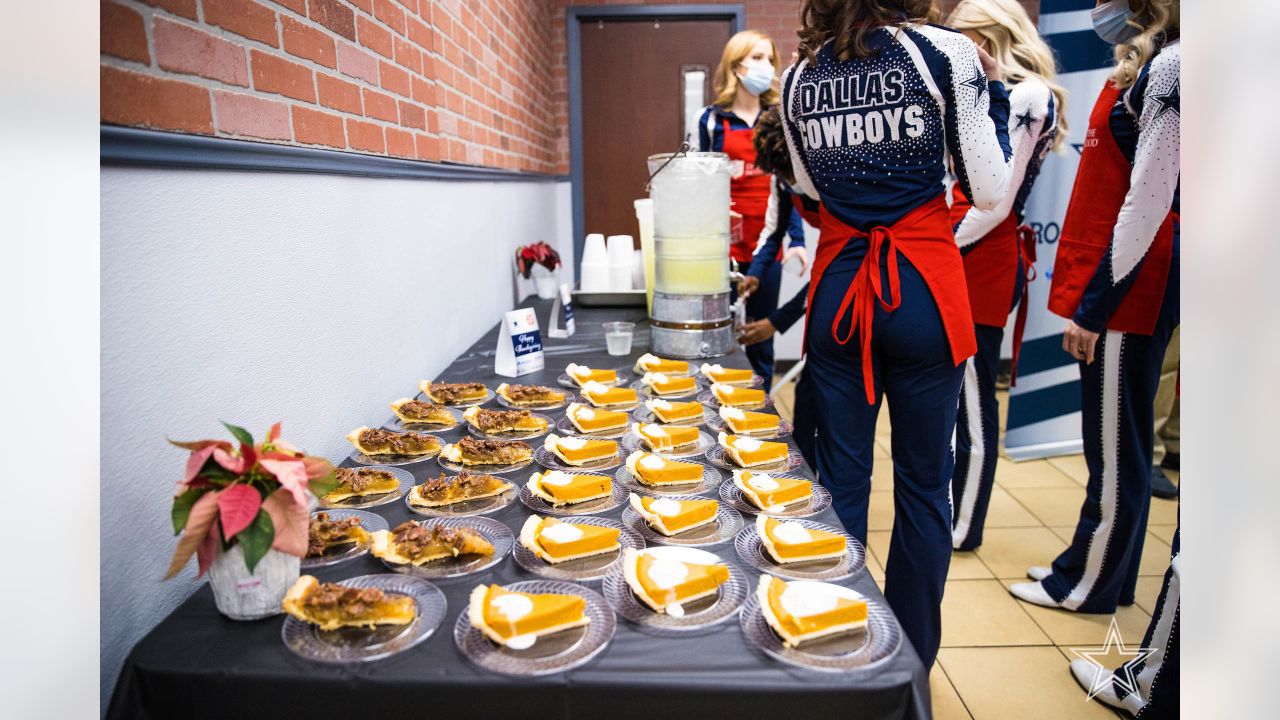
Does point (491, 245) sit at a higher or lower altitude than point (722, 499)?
higher

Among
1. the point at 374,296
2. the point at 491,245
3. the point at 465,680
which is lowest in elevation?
the point at 465,680

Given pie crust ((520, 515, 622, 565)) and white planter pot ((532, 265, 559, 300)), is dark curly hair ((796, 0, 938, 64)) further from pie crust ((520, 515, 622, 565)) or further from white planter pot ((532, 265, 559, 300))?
white planter pot ((532, 265, 559, 300))

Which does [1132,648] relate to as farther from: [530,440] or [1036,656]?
[530,440]

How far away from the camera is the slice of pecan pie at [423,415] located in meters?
1.58

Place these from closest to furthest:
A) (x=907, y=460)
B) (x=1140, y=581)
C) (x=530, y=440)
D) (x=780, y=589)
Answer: (x=780, y=589)
(x=530, y=440)
(x=907, y=460)
(x=1140, y=581)

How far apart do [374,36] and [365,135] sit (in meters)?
0.25

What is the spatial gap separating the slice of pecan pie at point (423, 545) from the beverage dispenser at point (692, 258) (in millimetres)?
1193

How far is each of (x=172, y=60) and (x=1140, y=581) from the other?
278cm

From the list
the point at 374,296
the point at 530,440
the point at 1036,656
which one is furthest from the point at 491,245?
the point at 1036,656

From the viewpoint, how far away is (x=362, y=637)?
0.86 meters

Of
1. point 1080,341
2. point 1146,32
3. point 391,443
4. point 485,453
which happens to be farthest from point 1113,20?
point 391,443

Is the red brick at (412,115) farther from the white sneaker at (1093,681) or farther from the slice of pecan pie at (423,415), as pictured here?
the white sneaker at (1093,681)

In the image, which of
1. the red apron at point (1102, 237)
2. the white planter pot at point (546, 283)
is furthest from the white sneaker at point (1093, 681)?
the white planter pot at point (546, 283)
